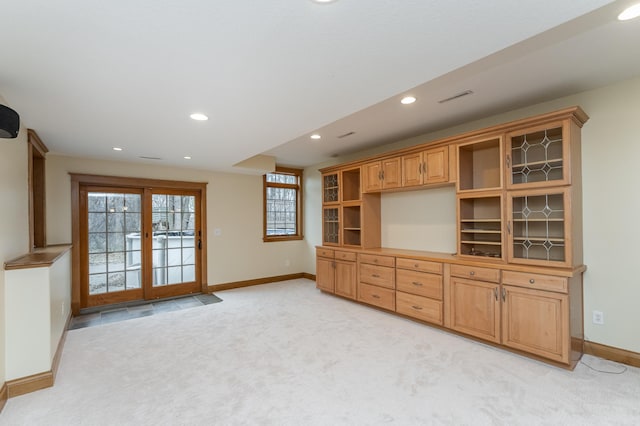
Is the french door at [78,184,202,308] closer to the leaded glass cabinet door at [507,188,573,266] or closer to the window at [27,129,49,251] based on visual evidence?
the window at [27,129,49,251]

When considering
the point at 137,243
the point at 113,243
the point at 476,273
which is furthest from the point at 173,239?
the point at 476,273

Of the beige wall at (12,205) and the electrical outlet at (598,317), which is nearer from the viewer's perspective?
the beige wall at (12,205)

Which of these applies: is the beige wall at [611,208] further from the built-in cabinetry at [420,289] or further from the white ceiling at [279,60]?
the built-in cabinetry at [420,289]

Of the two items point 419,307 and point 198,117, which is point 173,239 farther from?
point 419,307

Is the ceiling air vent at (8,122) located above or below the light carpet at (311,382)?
above

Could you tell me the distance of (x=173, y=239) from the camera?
17.6 ft

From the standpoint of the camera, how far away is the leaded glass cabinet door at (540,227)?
2795 mm

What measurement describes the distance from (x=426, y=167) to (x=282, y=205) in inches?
142

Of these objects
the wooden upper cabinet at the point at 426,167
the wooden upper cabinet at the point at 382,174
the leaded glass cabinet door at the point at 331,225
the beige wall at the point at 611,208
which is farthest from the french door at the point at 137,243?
the beige wall at the point at 611,208

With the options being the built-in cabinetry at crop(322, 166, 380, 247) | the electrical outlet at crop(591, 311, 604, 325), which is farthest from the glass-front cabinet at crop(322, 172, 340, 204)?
the electrical outlet at crop(591, 311, 604, 325)

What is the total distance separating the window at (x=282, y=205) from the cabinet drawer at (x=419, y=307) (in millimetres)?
3229

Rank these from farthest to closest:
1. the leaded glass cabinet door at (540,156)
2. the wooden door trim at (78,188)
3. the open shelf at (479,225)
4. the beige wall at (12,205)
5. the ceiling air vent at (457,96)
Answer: the wooden door trim at (78,188) < the open shelf at (479,225) < the ceiling air vent at (457,96) < the leaded glass cabinet door at (540,156) < the beige wall at (12,205)

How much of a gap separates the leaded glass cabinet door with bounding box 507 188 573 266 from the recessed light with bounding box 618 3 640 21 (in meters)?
1.38

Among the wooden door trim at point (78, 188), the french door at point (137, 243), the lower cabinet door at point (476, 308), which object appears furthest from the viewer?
the french door at point (137, 243)
